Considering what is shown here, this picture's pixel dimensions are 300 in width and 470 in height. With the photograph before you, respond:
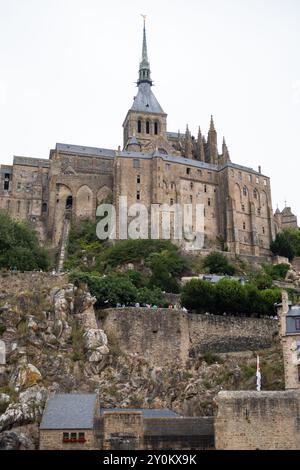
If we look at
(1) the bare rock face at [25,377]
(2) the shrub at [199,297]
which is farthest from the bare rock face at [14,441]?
(2) the shrub at [199,297]

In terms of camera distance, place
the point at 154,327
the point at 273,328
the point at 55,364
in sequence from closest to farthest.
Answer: the point at 55,364 < the point at 154,327 < the point at 273,328

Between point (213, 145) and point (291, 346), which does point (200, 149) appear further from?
point (291, 346)

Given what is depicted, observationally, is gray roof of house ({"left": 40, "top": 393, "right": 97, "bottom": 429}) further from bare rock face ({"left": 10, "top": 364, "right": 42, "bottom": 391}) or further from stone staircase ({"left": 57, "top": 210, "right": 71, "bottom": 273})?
stone staircase ({"left": 57, "top": 210, "right": 71, "bottom": 273})

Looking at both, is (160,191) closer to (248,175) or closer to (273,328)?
(248,175)

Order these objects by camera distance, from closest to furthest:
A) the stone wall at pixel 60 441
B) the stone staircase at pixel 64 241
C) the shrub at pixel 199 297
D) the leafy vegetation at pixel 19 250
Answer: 1. the stone wall at pixel 60 441
2. the shrub at pixel 199 297
3. the leafy vegetation at pixel 19 250
4. the stone staircase at pixel 64 241

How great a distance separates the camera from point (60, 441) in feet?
107

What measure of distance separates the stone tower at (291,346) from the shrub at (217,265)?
31.6 metres

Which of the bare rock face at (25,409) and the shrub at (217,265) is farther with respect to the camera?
the shrub at (217,265)

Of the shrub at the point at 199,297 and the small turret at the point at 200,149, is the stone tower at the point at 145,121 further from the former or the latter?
the shrub at the point at 199,297

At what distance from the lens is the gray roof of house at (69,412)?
3294cm

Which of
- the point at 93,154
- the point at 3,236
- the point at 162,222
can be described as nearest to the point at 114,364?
the point at 3,236

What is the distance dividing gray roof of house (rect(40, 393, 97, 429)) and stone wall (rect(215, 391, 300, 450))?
6.25 meters
